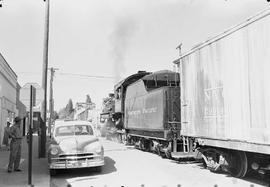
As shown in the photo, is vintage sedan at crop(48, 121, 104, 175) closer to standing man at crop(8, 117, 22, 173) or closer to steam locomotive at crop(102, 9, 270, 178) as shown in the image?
standing man at crop(8, 117, 22, 173)

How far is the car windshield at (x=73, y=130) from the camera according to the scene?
38.8 feet

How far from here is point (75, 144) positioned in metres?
10.5

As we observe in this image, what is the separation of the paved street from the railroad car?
1.59 feet

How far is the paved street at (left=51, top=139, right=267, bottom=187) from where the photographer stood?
8.91 meters

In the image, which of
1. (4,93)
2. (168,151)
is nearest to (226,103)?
(168,151)

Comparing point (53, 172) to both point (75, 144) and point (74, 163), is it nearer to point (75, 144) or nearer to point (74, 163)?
point (74, 163)

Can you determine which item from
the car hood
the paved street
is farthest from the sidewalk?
the car hood

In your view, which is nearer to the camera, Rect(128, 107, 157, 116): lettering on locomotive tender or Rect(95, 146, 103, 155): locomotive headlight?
Rect(95, 146, 103, 155): locomotive headlight

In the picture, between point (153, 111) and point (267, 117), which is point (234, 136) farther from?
point (153, 111)

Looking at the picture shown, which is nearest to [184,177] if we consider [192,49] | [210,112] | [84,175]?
[210,112]

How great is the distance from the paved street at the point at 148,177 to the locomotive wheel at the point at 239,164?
186mm

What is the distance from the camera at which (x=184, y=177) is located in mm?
9789

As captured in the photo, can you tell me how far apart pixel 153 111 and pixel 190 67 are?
4.12 m

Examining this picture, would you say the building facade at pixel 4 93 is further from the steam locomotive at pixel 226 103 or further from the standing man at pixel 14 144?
the steam locomotive at pixel 226 103
